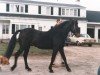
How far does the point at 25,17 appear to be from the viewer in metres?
61.0

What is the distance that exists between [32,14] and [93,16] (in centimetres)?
1598

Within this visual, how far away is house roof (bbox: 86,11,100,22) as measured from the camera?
71.2 metres

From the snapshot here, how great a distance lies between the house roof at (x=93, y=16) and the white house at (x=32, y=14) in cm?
445

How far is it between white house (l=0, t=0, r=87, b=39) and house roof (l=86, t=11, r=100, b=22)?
4453 mm

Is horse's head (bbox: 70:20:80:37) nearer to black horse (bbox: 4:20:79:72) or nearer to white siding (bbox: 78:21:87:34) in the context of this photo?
black horse (bbox: 4:20:79:72)

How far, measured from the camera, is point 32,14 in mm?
62219

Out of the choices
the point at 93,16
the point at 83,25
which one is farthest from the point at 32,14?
the point at 93,16

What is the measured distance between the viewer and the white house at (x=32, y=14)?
59.2 metres

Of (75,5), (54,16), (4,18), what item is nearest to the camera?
(4,18)

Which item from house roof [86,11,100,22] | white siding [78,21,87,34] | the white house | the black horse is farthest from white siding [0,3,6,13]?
the black horse

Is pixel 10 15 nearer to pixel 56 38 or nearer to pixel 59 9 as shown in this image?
pixel 59 9

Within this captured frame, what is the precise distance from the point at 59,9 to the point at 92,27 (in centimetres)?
769

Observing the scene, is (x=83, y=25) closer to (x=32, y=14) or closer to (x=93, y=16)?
(x=93, y=16)

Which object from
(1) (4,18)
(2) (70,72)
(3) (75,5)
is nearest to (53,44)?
(2) (70,72)
